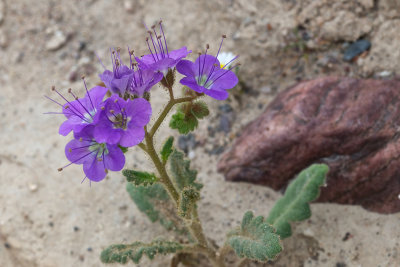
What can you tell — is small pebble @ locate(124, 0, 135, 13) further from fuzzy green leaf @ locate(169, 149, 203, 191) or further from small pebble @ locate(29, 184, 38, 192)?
fuzzy green leaf @ locate(169, 149, 203, 191)

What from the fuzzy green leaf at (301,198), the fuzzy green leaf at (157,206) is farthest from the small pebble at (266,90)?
the fuzzy green leaf at (157,206)

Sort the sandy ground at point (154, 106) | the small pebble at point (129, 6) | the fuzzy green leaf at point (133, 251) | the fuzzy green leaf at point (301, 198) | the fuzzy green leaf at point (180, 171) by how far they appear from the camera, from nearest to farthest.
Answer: the fuzzy green leaf at point (133, 251) → the fuzzy green leaf at point (180, 171) → the fuzzy green leaf at point (301, 198) → the sandy ground at point (154, 106) → the small pebble at point (129, 6)

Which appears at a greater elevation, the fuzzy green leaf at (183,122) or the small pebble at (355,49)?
the small pebble at (355,49)

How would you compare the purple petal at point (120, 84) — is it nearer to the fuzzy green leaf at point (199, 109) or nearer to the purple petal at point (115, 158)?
the purple petal at point (115, 158)

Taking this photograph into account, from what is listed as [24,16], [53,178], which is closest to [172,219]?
[53,178]

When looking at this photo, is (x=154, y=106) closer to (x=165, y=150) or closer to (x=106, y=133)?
(x=165, y=150)

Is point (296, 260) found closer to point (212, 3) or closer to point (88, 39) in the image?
point (212, 3)
